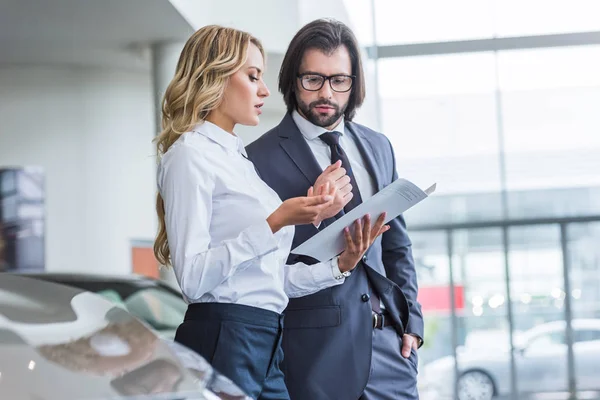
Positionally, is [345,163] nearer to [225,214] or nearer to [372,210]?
[372,210]

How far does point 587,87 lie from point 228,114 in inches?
277

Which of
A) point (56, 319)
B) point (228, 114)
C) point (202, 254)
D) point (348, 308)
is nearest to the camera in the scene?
point (56, 319)

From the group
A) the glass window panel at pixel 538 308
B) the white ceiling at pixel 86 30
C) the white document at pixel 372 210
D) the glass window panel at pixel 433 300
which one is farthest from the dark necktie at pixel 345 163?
the glass window panel at pixel 538 308

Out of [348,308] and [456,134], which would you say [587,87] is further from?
A: [348,308]

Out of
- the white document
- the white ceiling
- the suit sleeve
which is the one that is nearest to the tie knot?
the suit sleeve

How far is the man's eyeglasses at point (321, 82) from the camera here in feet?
8.61

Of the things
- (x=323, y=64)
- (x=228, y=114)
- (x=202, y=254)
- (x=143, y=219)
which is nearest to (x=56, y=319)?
(x=202, y=254)

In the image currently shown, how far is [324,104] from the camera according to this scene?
8.57 ft

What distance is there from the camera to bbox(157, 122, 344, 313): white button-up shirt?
1924 mm

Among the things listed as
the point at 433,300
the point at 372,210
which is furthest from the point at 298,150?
the point at 433,300

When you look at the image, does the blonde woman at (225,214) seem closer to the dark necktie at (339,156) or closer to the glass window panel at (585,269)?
the dark necktie at (339,156)

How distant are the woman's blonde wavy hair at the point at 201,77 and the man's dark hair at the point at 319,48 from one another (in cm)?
53

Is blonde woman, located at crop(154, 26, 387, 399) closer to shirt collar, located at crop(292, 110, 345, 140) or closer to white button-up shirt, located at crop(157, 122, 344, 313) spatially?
white button-up shirt, located at crop(157, 122, 344, 313)

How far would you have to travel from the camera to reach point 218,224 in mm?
2041
